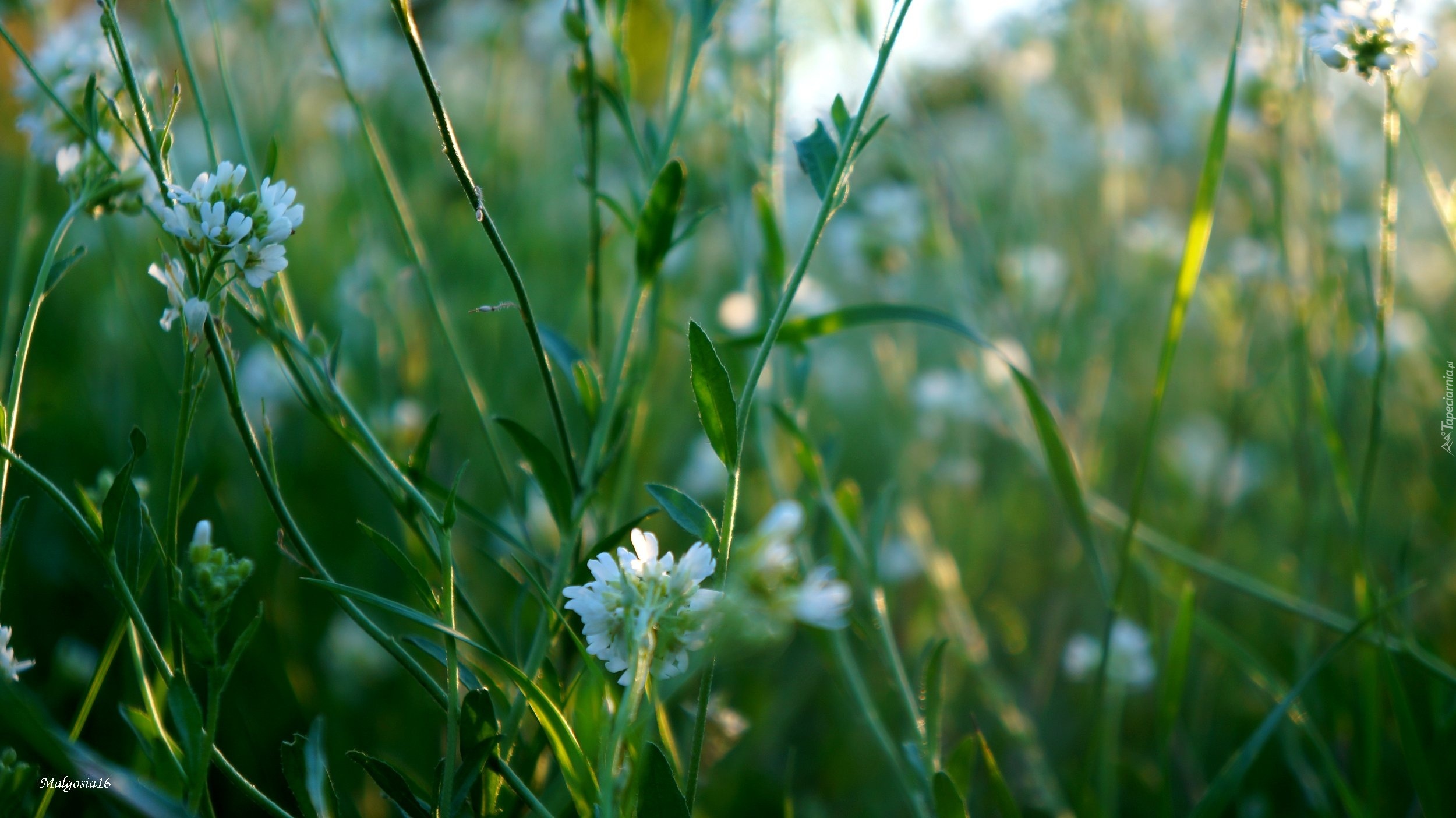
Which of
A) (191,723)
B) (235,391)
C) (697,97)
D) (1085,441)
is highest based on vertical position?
(697,97)

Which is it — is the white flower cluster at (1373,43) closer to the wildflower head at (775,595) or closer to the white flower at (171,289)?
the wildflower head at (775,595)

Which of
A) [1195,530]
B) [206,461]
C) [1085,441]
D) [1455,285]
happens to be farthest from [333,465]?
[1455,285]

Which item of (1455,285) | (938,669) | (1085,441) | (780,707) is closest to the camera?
(938,669)

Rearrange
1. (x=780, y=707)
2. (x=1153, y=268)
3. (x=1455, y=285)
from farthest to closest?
(x=1455, y=285) → (x=1153, y=268) → (x=780, y=707)

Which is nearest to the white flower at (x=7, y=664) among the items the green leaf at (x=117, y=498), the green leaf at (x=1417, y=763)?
A: the green leaf at (x=117, y=498)

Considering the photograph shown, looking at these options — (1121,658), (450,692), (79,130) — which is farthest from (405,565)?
(1121,658)

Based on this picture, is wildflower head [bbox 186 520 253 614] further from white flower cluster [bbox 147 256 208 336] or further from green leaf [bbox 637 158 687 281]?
green leaf [bbox 637 158 687 281]

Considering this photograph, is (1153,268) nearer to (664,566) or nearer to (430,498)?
(430,498)
